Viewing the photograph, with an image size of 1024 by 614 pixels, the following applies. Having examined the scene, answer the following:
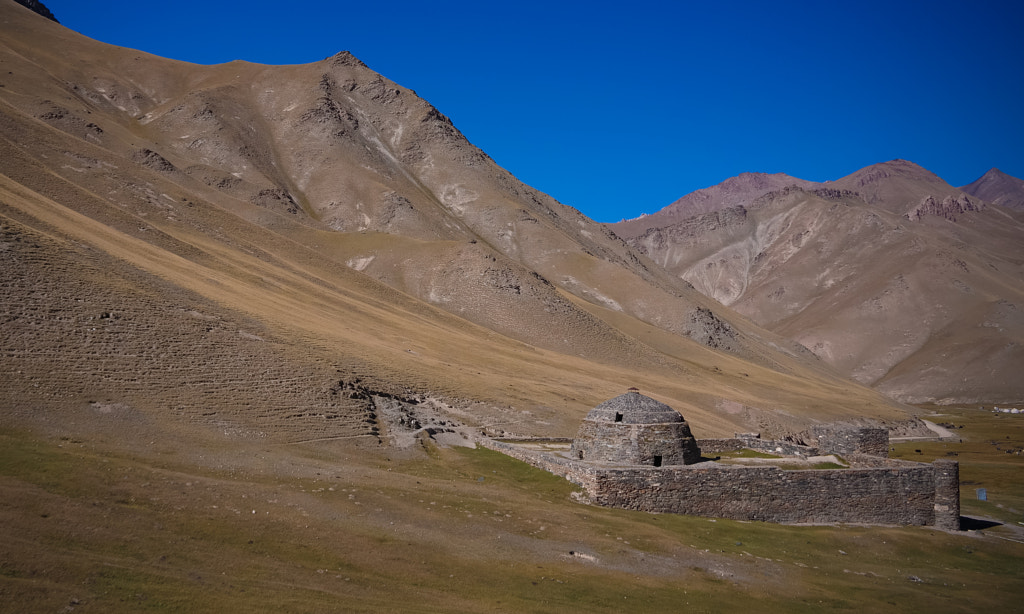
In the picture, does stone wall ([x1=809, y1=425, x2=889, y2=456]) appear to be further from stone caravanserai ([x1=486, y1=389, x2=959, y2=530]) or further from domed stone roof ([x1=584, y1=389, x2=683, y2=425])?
domed stone roof ([x1=584, y1=389, x2=683, y2=425])

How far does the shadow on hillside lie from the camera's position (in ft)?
124

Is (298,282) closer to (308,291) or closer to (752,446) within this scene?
(308,291)

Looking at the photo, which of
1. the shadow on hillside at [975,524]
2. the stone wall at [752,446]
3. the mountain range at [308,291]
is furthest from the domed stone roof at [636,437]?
the shadow on hillside at [975,524]

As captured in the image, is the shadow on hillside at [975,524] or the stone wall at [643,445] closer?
the stone wall at [643,445]

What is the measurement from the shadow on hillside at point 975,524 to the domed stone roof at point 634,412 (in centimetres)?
1620

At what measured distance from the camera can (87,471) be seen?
22.3 m

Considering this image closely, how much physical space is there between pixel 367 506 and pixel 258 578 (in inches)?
279

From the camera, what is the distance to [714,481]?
31125 millimetres

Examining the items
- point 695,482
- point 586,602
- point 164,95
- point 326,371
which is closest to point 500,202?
point 164,95

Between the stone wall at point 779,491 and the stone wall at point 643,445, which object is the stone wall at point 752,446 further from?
the stone wall at point 643,445

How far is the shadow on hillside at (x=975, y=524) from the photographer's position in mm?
37781

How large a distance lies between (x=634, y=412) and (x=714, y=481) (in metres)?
5.04

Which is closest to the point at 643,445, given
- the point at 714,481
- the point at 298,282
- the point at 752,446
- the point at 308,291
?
the point at 714,481

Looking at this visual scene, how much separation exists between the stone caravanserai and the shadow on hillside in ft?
11.2
